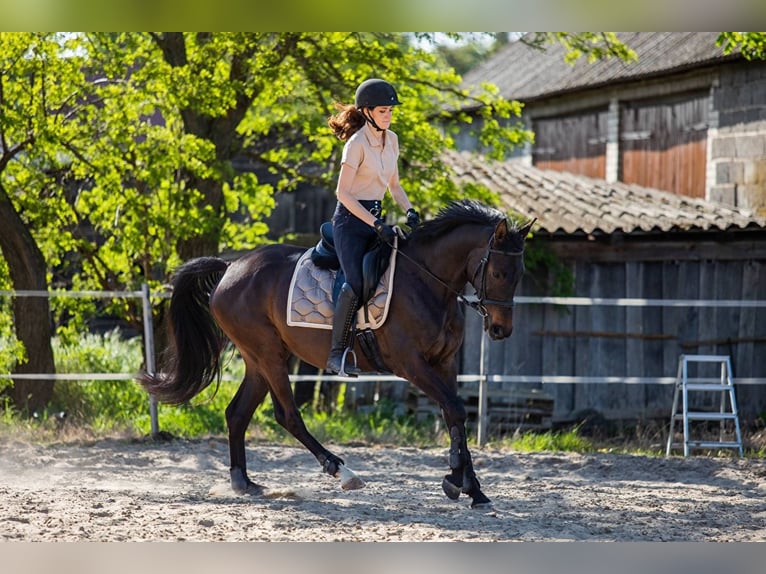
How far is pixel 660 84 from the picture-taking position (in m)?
16.1

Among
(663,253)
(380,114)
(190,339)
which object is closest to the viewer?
(380,114)

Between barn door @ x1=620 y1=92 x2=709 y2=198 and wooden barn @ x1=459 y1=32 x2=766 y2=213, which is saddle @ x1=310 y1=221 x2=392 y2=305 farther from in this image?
barn door @ x1=620 y1=92 x2=709 y2=198

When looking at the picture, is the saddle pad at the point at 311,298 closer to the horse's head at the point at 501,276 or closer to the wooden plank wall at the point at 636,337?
the horse's head at the point at 501,276

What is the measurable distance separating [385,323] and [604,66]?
1206 centimetres

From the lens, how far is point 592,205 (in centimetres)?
1417

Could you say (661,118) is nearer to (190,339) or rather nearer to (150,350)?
(150,350)

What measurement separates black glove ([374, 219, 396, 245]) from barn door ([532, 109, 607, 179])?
11.5m

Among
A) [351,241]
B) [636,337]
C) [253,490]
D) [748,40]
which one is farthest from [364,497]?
[636,337]

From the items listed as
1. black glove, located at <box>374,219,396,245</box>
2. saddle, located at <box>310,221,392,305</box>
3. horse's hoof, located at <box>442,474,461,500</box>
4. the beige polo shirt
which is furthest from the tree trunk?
horse's hoof, located at <box>442,474,461,500</box>

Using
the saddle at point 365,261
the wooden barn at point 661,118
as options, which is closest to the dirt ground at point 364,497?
the saddle at point 365,261

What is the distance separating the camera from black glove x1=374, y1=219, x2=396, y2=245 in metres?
6.65

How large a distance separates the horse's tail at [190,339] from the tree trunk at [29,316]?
367cm
